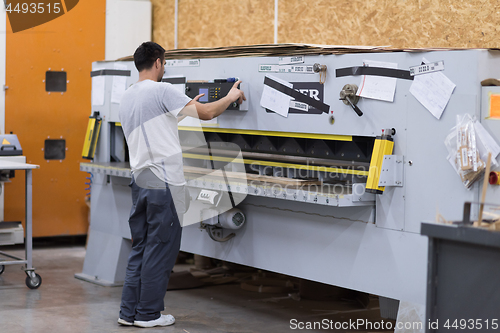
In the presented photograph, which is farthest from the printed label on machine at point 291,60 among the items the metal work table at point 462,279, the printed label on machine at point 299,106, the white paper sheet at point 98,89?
the white paper sheet at point 98,89

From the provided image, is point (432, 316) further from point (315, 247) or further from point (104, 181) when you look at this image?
point (104, 181)

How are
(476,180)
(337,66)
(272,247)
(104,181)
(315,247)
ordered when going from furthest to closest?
(104,181), (272,247), (315,247), (337,66), (476,180)

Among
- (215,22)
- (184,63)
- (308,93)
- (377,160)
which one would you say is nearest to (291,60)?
(308,93)

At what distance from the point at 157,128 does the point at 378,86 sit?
116 centimetres

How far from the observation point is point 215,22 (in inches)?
207

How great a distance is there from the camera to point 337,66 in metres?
2.87

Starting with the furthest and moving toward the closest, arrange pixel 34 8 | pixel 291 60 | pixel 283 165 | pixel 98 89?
pixel 34 8, pixel 98 89, pixel 283 165, pixel 291 60

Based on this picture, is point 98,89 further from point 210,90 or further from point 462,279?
point 462,279

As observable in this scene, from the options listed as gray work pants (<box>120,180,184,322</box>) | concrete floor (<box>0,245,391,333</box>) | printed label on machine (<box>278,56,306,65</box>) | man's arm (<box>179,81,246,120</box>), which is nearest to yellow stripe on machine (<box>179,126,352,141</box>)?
man's arm (<box>179,81,246,120</box>)

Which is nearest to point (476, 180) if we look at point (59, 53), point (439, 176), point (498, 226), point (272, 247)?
point (439, 176)

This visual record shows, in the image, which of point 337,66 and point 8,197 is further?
point 8,197

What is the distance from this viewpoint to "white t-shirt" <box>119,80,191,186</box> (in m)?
3.14

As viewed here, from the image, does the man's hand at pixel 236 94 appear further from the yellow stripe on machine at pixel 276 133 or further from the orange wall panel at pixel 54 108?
the orange wall panel at pixel 54 108

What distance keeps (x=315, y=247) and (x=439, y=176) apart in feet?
2.54
